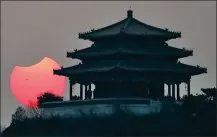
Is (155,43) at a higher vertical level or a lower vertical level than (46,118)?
higher

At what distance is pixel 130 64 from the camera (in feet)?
367

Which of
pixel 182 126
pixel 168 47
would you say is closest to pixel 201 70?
pixel 168 47

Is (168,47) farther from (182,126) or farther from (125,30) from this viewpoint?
(182,126)

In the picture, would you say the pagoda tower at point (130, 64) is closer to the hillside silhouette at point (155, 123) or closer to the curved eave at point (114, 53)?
the curved eave at point (114, 53)

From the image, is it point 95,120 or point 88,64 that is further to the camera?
point 88,64

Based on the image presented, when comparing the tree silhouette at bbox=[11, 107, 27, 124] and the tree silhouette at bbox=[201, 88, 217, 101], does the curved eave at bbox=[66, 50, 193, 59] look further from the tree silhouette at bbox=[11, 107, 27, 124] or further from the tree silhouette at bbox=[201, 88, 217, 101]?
the tree silhouette at bbox=[11, 107, 27, 124]

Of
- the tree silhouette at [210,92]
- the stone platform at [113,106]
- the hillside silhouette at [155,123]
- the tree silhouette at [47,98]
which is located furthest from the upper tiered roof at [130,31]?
the hillside silhouette at [155,123]

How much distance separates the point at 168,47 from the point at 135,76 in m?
5.50

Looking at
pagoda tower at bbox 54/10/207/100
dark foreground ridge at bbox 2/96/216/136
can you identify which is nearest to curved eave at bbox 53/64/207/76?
pagoda tower at bbox 54/10/207/100

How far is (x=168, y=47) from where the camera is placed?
378 ft

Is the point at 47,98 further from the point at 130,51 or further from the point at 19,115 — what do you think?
the point at 130,51

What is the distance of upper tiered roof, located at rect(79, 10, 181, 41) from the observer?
373 ft

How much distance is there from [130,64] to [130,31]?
12.6 ft

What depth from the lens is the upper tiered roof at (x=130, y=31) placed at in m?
114
